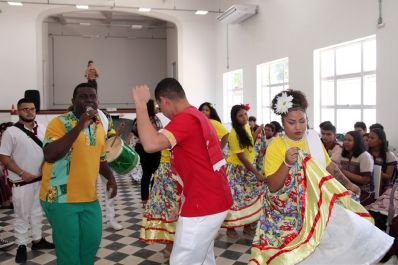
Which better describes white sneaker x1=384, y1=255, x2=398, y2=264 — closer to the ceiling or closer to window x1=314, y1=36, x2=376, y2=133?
window x1=314, y1=36, x2=376, y2=133

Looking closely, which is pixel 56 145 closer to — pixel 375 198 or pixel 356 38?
pixel 375 198

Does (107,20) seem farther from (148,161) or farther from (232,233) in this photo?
(232,233)

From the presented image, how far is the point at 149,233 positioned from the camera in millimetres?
3824

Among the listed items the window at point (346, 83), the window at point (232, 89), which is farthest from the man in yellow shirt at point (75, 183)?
the window at point (232, 89)

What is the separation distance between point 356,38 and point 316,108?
1785 millimetres

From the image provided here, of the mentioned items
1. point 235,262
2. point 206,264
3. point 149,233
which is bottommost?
point 235,262

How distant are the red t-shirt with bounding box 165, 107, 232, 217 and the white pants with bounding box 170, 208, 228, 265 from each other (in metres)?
0.04

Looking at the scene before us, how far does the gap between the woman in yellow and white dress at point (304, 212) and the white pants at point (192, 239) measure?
1.43 ft

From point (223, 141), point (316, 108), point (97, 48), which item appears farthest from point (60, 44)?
point (223, 141)

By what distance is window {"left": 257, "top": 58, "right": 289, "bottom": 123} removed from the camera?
9539 mm

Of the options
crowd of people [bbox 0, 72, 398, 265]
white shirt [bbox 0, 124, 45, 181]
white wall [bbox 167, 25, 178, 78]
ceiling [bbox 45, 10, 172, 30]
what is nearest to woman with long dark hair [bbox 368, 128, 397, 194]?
crowd of people [bbox 0, 72, 398, 265]

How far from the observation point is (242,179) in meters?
4.59

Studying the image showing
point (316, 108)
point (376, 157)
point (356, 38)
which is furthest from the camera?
point (316, 108)

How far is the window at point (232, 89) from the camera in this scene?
12.1 m
